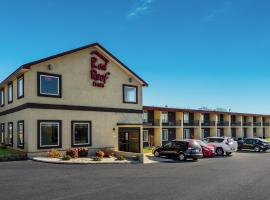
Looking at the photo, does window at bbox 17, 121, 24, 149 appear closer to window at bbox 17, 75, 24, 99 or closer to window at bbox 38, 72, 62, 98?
window at bbox 17, 75, 24, 99

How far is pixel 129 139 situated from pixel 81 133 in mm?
5222

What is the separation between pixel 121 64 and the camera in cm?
2736

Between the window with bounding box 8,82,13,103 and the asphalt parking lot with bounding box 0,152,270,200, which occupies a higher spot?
the window with bounding box 8,82,13,103

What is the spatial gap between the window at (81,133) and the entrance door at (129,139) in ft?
11.0

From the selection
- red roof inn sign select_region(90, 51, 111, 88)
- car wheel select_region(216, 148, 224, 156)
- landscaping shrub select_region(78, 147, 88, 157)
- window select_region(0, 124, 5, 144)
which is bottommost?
car wheel select_region(216, 148, 224, 156)

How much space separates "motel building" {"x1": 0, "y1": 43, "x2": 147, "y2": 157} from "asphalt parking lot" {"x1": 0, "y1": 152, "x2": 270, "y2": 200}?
16.0 feet

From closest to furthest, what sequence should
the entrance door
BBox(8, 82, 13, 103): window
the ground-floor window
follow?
BBox(8, 82, 13, 103): window
the entrance door
the ground-floor window

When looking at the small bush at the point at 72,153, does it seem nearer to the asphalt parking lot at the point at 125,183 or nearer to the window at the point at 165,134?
the asphalt parking lot at the point at 125,183

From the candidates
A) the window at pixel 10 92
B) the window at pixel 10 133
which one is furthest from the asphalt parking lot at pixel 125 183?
the window at pixel 10 92

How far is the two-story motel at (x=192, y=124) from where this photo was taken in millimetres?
43737

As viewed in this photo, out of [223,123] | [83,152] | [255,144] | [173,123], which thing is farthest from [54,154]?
[223,123]

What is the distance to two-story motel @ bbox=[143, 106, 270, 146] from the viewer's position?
143 feet

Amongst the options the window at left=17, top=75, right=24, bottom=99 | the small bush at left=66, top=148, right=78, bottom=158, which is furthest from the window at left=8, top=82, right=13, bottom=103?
the small bush at left=66, top=148, right=78, bottom=158

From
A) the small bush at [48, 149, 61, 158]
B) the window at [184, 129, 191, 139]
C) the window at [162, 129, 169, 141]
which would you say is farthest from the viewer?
the window at [184, 129, 191, 139]
